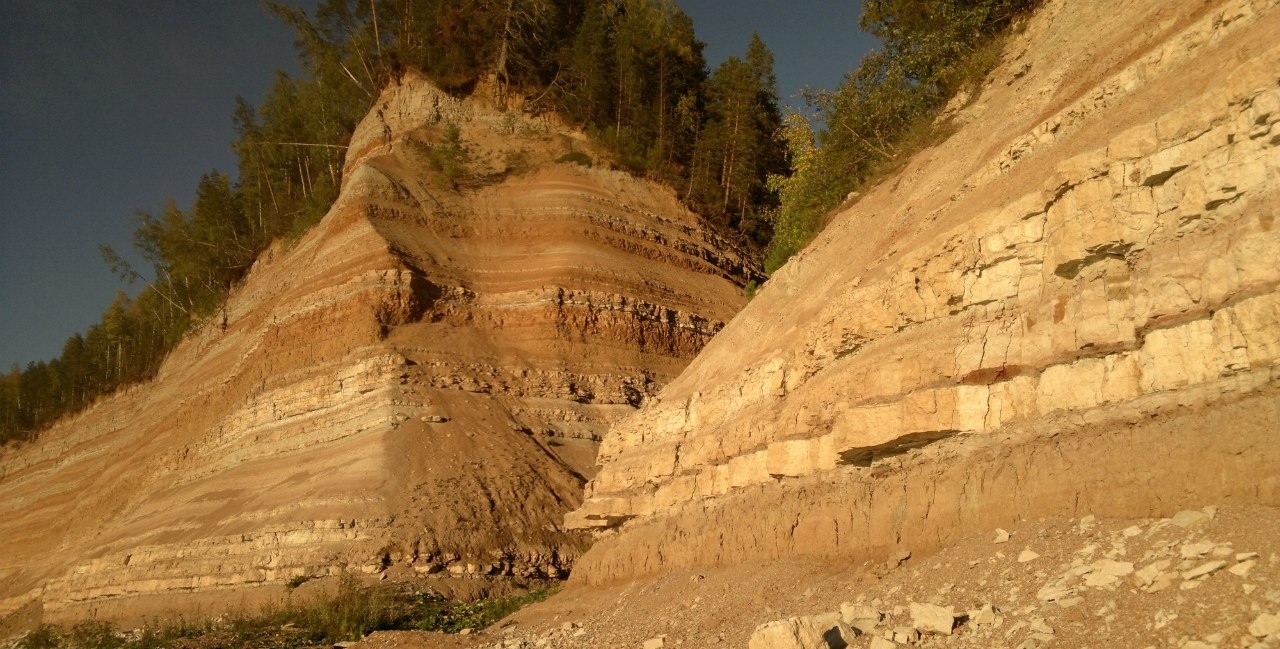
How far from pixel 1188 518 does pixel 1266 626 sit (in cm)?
143

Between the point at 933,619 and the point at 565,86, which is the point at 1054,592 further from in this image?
the point at 565,86

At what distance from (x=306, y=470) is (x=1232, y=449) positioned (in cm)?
2142

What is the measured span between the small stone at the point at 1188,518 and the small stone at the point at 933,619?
169 cm

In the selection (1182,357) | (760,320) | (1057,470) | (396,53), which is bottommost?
(1057,470)

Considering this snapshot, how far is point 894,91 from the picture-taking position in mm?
19906

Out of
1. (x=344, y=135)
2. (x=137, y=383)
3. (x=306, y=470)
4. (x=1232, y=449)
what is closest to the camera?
(x=1232, y=449)

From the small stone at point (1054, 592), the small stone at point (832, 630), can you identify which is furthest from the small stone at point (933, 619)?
the small stone at point (1054, 592)

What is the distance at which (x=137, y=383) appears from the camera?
159 feet

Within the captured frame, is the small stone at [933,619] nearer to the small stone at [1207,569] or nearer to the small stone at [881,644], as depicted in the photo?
the small stone at [881,644]

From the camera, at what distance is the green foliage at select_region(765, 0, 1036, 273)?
1828 cm

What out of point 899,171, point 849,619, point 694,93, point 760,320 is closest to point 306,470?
point 760,320

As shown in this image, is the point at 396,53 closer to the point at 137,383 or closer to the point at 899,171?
the point at 137,383

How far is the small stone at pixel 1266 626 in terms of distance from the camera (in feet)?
15.3

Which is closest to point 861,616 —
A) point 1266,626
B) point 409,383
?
point 1266,626
